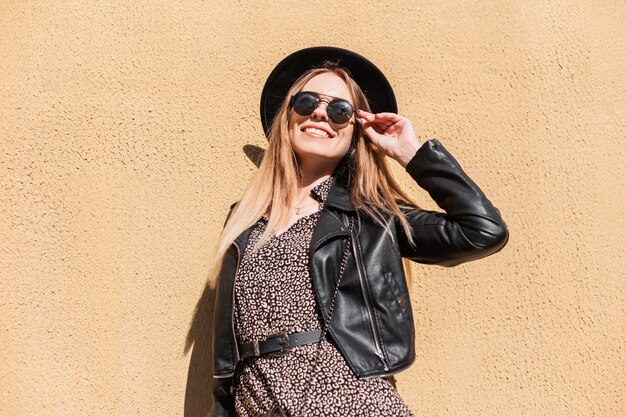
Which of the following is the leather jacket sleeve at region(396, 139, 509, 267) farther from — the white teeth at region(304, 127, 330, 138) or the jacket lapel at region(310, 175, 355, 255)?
the white teeth at region(304, 127, 330, 138)

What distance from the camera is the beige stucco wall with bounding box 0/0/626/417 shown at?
310cm

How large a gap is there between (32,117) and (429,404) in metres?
2.31

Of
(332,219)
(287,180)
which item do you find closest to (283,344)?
(332,219)

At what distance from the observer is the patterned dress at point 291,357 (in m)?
2.29

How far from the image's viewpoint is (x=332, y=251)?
2.52 metres

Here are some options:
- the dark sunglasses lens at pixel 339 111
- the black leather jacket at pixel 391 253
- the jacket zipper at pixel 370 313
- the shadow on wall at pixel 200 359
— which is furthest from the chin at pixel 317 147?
the shadow on wall at pixel 200 359

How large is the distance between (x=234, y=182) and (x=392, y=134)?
91 cm

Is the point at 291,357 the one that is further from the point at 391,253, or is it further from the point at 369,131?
the point at 369,131

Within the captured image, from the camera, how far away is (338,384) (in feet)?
7.59

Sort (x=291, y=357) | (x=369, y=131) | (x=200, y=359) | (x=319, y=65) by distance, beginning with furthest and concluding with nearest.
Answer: (x=200, y=359), (x=319, y=65), (x=369, y=131), (x=291, y=357)

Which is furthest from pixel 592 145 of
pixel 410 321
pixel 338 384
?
pixel 338 384

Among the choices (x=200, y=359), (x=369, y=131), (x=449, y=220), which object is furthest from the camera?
(x=200, y=359)

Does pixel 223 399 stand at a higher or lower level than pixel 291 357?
lower

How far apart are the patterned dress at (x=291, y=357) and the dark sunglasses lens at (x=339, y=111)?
390 mm
